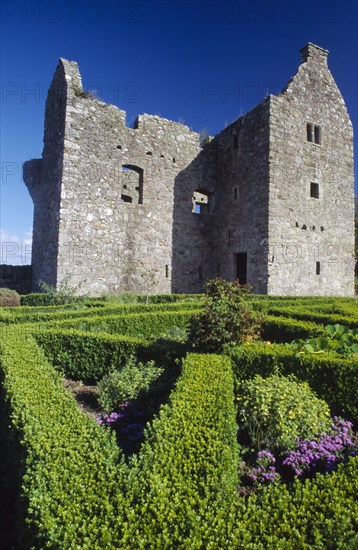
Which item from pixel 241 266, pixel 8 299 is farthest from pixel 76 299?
pixel 241 266

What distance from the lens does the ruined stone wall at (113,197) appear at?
13.2 m

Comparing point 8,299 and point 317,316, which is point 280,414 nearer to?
point 317,316

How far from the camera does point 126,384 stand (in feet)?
15.8

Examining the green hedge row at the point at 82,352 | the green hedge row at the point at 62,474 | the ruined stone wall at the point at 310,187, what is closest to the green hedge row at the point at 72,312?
the green hedge row at the point at 82,352

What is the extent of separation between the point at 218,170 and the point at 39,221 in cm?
856

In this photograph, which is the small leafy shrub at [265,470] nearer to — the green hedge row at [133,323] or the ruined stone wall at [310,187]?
the green hedge row at [133,323]

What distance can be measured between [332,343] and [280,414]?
2303 millimetres

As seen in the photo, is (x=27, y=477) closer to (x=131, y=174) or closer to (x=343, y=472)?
(x=343, y=472)

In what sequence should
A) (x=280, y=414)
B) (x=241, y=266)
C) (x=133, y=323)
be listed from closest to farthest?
(x=280, y=414) → (x=133, y=323) → (x=241, y=266)

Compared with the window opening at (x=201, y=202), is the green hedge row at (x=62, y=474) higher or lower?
lower

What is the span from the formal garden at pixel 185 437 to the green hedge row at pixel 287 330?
0.03m

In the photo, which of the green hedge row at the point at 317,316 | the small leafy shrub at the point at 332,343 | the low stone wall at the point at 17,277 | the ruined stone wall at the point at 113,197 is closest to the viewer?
the small leafy shrub at the point at 332,343

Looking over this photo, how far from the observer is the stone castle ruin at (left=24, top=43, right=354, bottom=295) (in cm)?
1352

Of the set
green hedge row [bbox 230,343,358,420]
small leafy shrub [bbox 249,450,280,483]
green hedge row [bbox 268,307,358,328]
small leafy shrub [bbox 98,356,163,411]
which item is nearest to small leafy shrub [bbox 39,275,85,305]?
green hedge row [bbox 268,307,358,328]
